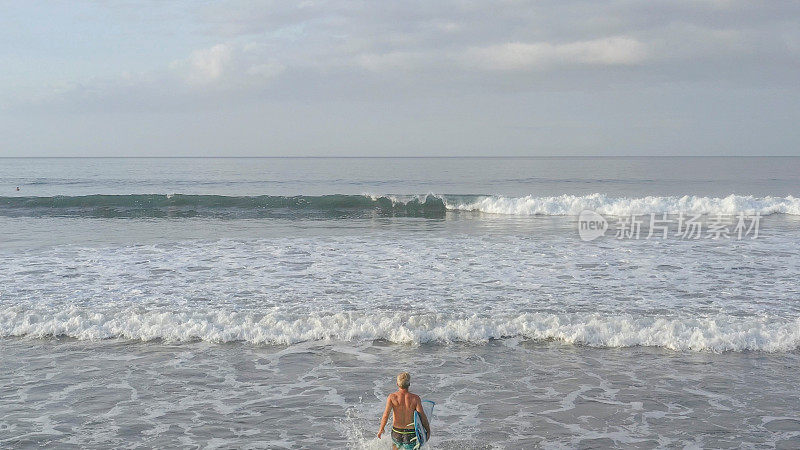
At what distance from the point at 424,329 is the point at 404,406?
504 cm

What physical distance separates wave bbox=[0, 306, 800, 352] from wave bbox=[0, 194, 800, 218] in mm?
21571

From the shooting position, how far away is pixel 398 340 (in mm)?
11531

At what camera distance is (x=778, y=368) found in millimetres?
10016

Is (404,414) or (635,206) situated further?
(635,206)

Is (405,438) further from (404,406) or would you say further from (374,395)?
(374,395)

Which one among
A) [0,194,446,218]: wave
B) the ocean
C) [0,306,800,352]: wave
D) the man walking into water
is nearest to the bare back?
the man walking into water

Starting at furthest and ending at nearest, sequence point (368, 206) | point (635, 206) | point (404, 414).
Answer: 1. point (368, 206)
2. point (635, 206)
3. point (404, 414)

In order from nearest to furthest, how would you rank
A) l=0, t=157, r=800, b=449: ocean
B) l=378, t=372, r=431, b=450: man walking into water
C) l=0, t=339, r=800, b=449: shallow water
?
l=378, t=372, r=431, b=450: man walking into water
l=0, t=339, r=800, b=449: shallow water
l=0, t=157, r=800, b=449: ocean

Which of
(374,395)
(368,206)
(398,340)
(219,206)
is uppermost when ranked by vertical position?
(368,206)

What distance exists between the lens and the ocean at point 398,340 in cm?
823

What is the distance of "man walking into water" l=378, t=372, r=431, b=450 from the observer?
22.2 feet

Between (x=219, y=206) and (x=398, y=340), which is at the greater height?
(x=219, y=206)

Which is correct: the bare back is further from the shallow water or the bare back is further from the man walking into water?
the shallow water

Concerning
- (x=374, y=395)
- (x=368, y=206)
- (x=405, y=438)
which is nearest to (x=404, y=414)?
(x=405, y=438)
